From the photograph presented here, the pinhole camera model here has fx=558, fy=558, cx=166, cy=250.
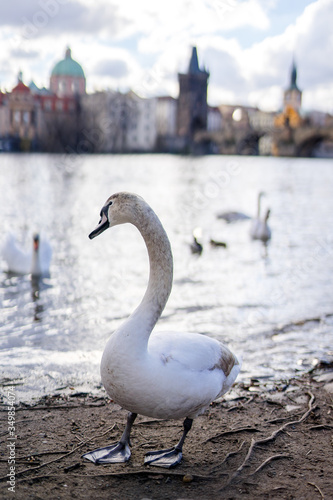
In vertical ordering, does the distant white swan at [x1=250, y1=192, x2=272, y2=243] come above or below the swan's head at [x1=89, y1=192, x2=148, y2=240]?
below

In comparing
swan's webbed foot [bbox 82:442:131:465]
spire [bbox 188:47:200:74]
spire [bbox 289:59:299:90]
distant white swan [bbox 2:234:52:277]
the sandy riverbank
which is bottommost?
the sandy riverbank

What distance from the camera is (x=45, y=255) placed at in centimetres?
767

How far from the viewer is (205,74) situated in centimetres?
9906

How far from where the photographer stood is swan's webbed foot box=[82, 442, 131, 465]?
105 inches

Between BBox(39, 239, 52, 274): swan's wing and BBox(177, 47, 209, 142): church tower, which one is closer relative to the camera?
BBox(39, 239, 52, 274): swan's wing

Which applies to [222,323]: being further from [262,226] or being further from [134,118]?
[134,118]

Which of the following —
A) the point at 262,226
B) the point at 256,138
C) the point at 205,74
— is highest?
the point at 205,74

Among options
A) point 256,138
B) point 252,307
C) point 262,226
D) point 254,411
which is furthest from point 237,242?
point 256,138

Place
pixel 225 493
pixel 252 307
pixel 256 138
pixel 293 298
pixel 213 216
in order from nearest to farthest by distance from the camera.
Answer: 1. pixel 225 493
2. pixel 252 307
3. pixel 293 298
4. pixel 213 216
5. pixel 256 138

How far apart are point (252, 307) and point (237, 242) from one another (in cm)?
475

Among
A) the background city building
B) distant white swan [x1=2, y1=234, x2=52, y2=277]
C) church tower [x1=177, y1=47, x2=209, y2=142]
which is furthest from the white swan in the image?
church tower [x1=177, y1=47, x2=209, y2=142]

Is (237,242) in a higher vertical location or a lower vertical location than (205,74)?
lower

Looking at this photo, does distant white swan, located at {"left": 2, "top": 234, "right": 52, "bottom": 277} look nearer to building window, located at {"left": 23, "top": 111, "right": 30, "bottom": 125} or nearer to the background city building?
→ the background city building

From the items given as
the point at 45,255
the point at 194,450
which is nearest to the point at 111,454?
the point at 194,450
